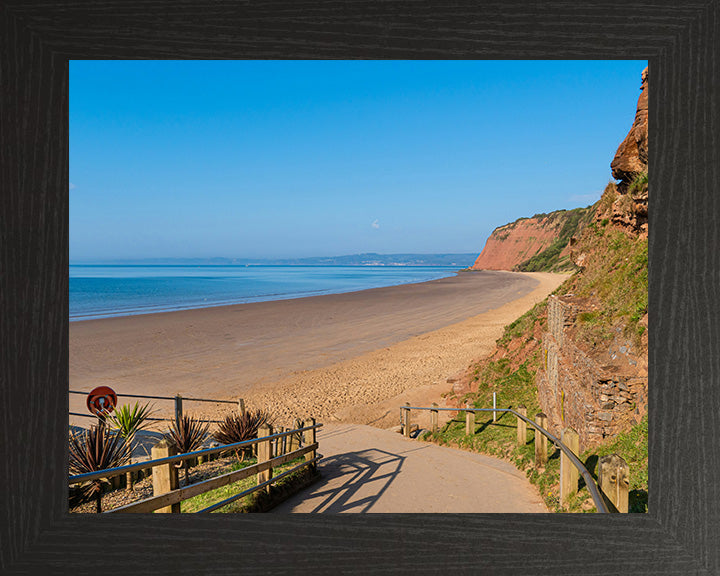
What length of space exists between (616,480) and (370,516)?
53.8 inches

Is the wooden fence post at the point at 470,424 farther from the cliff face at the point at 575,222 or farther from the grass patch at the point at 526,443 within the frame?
the cliff face at the point at 575,222

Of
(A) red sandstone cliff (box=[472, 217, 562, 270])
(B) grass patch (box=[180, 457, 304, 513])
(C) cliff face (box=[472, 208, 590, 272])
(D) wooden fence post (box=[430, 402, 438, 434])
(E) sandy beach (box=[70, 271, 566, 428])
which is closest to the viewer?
(B) grass patch (box=[180, 457, 304, 513])

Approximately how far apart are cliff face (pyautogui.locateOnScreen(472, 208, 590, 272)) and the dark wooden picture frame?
71.7m

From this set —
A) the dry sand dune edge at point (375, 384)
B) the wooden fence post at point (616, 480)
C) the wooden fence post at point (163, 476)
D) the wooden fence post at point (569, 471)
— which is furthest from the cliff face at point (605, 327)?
the wooden fence post at point (163, 476)

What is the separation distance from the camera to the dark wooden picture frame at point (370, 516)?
6.37 feet

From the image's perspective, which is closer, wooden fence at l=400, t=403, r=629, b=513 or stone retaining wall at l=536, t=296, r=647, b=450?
wooden fence at l=400, t=403, r=629, b=513

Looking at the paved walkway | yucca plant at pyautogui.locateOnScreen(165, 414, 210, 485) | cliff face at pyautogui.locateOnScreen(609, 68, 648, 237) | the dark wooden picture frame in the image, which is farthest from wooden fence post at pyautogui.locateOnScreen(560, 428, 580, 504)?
yucca plant at pyautogui.locateOnScreen(165, 414, 210, 485)

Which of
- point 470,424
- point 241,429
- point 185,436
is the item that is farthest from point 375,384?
point 185,436

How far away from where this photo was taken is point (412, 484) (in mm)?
5133

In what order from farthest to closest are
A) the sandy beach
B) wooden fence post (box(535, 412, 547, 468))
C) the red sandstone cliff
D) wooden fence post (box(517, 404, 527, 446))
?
the red sandstone cliff < the sandy beach < wooden fence post (box(517, 404, 527, 446)) < wooden fence post (box(535, 412, 547, 468))

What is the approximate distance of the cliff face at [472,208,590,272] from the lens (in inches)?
3061

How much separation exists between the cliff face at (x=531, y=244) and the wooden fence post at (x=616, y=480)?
2807 inches

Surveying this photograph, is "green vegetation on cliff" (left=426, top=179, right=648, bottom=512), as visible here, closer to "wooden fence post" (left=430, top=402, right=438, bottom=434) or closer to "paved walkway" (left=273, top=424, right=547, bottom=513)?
"wooden fence post" (left=430, top=402, right=438, bottom=434)

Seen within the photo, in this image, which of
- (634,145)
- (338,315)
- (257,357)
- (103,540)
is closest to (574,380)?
(634,145)
